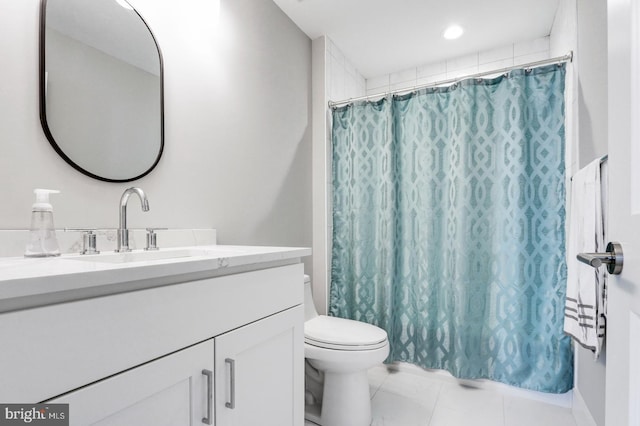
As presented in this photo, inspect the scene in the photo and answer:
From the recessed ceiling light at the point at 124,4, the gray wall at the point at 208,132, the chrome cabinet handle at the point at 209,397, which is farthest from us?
the recessed ceiling light at the point at 124,4

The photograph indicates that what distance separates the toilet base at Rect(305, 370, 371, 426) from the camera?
1525mm

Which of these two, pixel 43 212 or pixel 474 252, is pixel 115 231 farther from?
pixel 474 252

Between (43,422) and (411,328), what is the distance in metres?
1.87

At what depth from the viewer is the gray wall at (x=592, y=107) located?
127 cm

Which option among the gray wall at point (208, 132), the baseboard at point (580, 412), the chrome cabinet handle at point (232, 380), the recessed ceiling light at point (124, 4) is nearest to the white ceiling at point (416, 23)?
the gray wall at point (208, 132)

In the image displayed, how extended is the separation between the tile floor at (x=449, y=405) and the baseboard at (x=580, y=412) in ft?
0.10

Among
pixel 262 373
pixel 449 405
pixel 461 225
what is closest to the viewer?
pixel 262 373

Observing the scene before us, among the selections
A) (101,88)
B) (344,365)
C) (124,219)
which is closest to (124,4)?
(101,88)

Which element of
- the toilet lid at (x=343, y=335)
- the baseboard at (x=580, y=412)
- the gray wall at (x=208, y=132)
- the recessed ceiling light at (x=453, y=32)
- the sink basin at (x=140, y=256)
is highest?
the recessed ceiling light at (x=453, y=32)

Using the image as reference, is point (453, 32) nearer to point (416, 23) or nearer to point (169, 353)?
point (416, 23)

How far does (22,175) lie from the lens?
905 millimetres

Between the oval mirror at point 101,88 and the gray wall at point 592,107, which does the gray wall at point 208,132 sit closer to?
the oval mirror at point 101,88

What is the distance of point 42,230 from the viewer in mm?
868

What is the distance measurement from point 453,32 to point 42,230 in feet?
8.41
